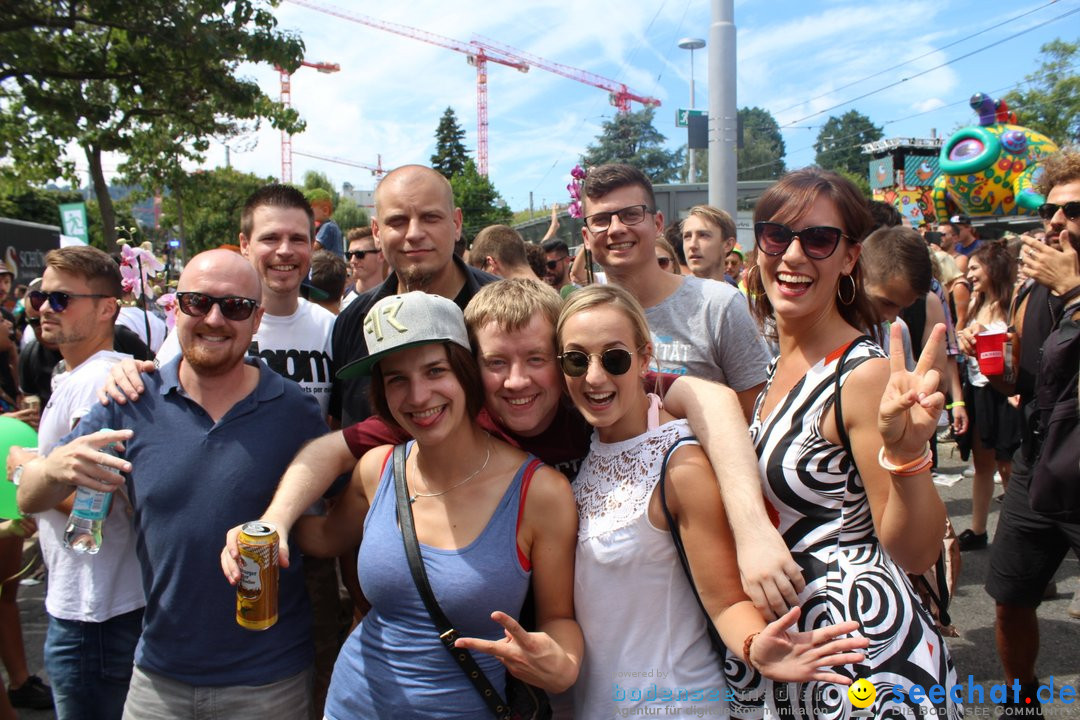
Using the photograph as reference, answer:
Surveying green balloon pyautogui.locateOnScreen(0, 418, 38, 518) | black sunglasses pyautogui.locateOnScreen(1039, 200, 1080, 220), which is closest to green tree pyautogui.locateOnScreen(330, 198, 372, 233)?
green balloon pyautogui.locateOnScreen(0, 418, 38, 518)

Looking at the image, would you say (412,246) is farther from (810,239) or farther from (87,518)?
(810,239)

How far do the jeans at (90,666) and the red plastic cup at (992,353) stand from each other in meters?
4.47

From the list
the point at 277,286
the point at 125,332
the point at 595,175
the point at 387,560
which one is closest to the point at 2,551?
the point at 125,332

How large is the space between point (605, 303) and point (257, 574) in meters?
1.27

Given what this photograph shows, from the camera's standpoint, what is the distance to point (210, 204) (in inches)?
850

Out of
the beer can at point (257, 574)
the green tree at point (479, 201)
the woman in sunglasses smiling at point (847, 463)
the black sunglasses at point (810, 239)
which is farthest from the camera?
the green tree at point (479, 201)

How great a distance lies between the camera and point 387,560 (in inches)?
78.5

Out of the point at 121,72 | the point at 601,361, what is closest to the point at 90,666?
the point at 601,361

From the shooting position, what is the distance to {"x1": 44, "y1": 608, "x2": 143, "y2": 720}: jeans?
266 cm

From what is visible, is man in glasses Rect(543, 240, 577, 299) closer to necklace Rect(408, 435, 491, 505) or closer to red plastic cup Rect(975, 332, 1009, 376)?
red plastic cup Rect(975, 332, 1009, 376)

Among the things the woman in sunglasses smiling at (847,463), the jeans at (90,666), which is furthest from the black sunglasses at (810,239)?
the jeans at (90,666)

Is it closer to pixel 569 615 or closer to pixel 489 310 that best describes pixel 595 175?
pixel 489 310

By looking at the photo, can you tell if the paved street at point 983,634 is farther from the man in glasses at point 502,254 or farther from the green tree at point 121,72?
the green tree at point 121,72

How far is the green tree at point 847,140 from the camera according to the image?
75938 mm
